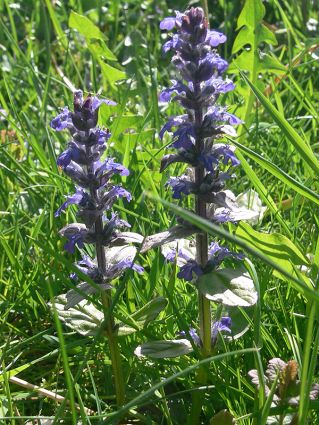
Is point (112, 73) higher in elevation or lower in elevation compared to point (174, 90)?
lower

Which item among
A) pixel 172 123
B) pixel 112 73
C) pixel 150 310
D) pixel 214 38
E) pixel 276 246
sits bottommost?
pixel 150 310

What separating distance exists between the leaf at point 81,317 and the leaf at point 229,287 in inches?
12.7

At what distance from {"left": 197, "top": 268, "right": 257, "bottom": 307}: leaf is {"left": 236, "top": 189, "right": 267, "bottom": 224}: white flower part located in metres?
0.54

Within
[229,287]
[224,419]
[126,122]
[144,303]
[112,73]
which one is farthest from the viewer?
[112,73]

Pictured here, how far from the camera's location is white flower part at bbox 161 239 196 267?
191 centimetres

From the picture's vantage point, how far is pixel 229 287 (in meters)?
1.74

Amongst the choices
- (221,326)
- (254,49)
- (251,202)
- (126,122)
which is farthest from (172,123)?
(254,49)

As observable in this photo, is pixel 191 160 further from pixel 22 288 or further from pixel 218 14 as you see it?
pixel 218 14

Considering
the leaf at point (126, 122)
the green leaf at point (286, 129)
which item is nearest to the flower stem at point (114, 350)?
the green leaf at point (286, 129)

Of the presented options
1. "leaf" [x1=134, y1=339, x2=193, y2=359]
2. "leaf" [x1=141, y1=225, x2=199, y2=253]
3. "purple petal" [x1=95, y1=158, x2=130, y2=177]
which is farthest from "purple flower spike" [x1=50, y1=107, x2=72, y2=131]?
"leaf" [x1=134, y1=339, x2=193, y2=359]

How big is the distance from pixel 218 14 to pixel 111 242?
3.02m

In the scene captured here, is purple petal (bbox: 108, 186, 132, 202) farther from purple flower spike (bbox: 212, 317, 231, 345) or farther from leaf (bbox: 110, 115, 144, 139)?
leaf (bbox: 110, 115, 144, 139)

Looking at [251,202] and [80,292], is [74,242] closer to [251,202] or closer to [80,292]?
[80,292]

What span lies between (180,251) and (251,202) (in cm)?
54
